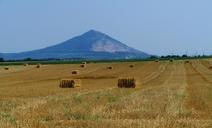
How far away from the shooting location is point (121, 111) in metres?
18.7

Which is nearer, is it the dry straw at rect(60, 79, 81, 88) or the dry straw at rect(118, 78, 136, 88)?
the dry straw at rect(118, 78, 136, 88)

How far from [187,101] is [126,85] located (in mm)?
13831

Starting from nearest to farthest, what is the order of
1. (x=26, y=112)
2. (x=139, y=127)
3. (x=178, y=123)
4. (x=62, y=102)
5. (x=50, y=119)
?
(x=139, y=127), (x=178, y=123), (x=50, y=119), (x=26, y=112), (x=62, y=102)

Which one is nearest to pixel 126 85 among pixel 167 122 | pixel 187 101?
pixel 187 101

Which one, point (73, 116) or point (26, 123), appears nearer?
point (26, 123)

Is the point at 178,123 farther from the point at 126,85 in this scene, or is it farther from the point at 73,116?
the point at 126,85

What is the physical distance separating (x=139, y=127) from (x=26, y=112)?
5.43 m

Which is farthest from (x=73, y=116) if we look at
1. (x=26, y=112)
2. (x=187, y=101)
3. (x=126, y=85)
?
(x=126, y=85)

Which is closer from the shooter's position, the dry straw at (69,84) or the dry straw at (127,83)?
the dry straw at (127,83)

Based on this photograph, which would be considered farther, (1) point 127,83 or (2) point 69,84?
(2) point 69,84

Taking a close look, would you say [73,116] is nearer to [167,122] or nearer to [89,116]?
[89,116]

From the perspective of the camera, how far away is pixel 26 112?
18.2m

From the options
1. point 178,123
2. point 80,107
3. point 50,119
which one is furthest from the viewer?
point 80,107

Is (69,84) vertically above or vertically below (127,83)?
below
